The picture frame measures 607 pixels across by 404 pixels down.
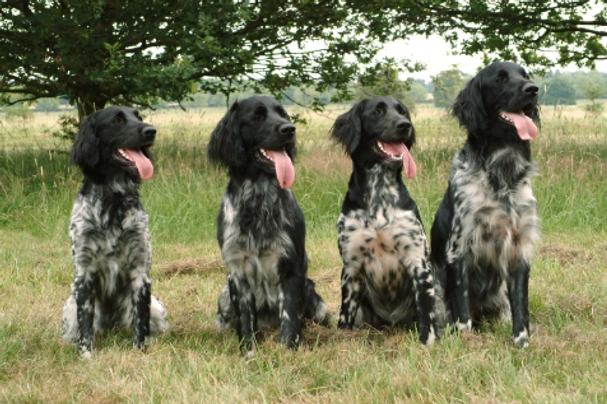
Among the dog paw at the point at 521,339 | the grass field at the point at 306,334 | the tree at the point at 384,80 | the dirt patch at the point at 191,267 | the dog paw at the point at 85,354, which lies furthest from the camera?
the tree at the point at 384,80

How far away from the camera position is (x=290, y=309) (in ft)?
11.9

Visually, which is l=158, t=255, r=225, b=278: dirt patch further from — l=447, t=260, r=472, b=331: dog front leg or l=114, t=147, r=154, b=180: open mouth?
l=447, t=260, r=472, b=331: dog front leg

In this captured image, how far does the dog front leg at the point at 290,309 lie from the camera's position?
359 cm

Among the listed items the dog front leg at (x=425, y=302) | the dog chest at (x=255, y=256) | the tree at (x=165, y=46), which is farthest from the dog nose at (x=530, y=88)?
the tree at (x=165, y=46)

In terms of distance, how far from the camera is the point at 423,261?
3.66m

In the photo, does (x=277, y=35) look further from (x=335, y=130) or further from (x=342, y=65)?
(x=335, y=130)

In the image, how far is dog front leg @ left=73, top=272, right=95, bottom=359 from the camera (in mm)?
3633

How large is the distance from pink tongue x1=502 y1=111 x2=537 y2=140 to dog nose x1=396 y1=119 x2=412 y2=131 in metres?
0.51

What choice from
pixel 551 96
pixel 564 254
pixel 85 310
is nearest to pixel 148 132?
pixel 85 310

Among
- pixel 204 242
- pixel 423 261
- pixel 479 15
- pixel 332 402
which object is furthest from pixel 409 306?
pixel 479 15

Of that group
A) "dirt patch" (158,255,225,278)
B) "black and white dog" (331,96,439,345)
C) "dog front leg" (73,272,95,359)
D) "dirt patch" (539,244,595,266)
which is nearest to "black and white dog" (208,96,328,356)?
"black and white dog" (331,96,439,345)

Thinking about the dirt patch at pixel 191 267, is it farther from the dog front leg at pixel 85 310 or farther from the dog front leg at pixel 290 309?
the dog front leg at pixel 290 309

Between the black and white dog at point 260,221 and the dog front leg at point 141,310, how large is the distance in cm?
47

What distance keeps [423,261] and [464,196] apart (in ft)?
1.34
